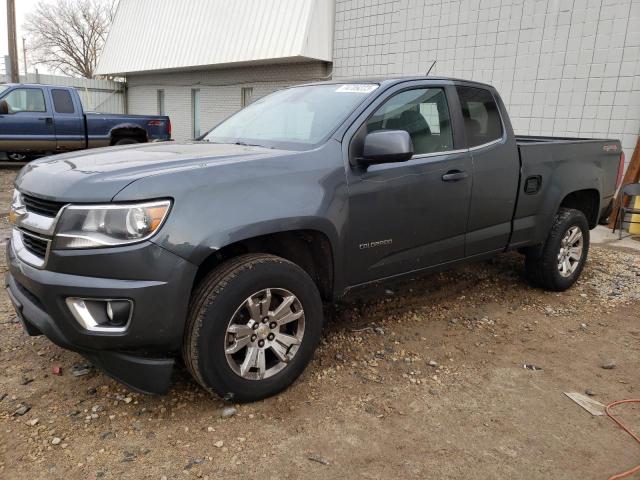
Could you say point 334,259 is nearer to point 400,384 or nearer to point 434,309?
point 400,384

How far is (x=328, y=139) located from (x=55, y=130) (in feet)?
35.5

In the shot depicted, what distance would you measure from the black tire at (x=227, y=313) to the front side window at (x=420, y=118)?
1.20 metres

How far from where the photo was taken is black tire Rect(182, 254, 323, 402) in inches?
101

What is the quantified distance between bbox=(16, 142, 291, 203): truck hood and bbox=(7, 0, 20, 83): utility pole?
611 inches

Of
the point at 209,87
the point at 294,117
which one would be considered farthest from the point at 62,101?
the point at 294,117

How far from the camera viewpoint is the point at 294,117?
11.9 feet

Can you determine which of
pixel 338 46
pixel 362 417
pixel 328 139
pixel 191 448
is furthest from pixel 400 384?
pixel 338 46

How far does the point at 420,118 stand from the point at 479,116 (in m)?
0.70

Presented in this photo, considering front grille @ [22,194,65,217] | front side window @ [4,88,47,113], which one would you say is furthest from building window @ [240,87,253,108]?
front grille @ [22,194,65,217]

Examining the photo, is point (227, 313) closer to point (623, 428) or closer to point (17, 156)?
point (623, 428)

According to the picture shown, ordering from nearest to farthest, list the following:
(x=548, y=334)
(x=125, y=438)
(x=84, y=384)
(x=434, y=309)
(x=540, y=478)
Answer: (x=540, y=478), (x=125, y=438), (x=84, y=384), (x=548, y=334), (x=434, y=309)

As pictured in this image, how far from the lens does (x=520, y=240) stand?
4.48 meters

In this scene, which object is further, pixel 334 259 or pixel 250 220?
pixel 334 259

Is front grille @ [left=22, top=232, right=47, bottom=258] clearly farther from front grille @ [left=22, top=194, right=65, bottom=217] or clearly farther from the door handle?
the door handle
